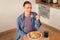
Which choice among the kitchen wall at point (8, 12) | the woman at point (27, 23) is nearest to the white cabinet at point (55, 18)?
the kitchen wall at point (8, 12)

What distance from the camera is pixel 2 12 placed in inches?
112

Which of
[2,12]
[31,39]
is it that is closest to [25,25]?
[31,39]

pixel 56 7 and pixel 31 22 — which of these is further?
pixel 56 7

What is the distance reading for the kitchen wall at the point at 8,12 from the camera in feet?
9.37

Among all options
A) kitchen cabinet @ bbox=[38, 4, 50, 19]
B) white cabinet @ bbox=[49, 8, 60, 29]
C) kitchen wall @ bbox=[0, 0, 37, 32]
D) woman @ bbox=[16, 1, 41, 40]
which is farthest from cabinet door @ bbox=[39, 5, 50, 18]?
woman @ bbox=[16, 1, 41, 40]

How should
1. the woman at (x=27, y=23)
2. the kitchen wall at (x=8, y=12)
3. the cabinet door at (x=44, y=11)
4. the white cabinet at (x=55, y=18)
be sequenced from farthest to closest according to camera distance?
the cabinet door at (x=44, y=11) → the white cabinet at (x=55, y=18) → the kitchen wall at (x=8, y=12) → the woman at (x=27, y=23)

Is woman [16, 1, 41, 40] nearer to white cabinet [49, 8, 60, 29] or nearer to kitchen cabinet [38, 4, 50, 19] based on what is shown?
white cabinet [49, 8, 60, 29]

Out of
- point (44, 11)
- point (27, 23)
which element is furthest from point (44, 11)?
point (27, 23)

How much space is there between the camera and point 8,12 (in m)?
2.95

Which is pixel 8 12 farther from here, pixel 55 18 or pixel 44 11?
pixel 55 18

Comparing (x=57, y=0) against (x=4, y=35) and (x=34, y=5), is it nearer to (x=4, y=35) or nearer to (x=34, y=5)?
(x=34, y=5)

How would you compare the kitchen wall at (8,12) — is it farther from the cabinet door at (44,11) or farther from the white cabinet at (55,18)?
the white cabinet at (55,18)

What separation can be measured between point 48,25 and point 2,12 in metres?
1.25

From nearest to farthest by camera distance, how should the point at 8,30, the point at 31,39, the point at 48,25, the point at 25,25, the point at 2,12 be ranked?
the point at 31,39, the point at 25,25, the point at 2,12, the point at 8,30, the point at 48,25
